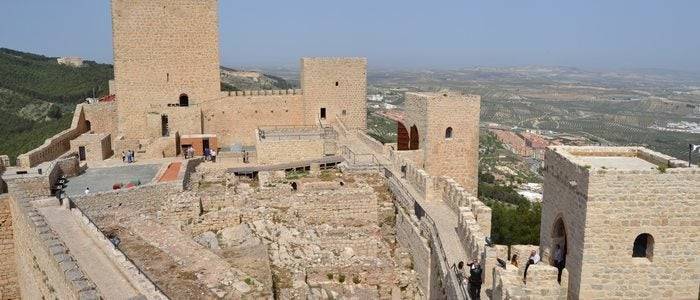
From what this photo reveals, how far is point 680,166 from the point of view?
7371 mm

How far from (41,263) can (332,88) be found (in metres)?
Result: 13.9

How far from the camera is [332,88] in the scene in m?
21.3

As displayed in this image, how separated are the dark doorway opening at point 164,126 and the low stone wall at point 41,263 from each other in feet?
30.0

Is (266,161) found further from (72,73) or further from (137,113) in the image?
(72,73)

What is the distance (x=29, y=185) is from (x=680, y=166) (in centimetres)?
1208

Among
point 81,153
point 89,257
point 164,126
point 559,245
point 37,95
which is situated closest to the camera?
point 559,245

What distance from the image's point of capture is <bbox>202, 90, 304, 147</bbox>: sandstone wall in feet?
68.9

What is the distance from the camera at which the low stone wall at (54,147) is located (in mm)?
16500

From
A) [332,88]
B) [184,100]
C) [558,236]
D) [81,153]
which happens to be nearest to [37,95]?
[81,153]

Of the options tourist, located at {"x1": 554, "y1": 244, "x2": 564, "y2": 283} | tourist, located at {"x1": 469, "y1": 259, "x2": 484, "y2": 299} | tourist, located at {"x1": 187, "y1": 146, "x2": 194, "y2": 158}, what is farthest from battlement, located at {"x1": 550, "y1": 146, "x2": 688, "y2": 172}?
tourist, located at {"x1": 187, "y1": 146, "x2": 194, "y2": 158}

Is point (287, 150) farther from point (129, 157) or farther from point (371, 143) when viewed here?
point (129, 157)

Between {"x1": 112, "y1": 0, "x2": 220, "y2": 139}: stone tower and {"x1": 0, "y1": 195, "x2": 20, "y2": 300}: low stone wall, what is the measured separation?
9.22 meters

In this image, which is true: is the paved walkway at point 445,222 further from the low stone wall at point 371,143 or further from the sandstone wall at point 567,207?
the sandstone wall at point 567,207

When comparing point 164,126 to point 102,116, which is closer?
point 164,126
